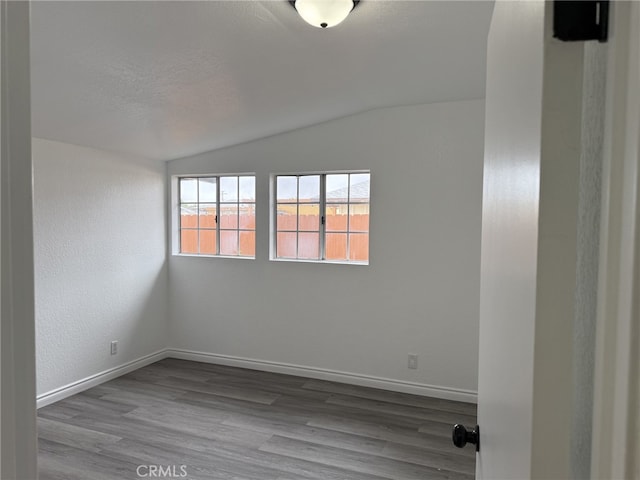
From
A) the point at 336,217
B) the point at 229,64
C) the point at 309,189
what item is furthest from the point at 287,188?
the point at 229,64

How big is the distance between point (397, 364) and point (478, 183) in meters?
1.69

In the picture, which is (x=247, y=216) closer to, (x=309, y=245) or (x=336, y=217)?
(x=309, y=245)

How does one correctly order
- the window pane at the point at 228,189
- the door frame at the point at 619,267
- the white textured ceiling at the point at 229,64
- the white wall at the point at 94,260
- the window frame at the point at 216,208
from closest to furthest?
the door frame at the point at 619,267, the white textured ceiling at the point at 229,64, the white wall at the point at 94,260, the window frame at the point at 216,208, the window pane at the point at 228,189

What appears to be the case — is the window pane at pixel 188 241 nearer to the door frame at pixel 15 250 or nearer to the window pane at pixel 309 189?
the window pane at pixel 309 189

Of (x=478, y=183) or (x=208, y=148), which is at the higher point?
(x=208, y=148)

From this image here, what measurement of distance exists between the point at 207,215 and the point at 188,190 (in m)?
0.37

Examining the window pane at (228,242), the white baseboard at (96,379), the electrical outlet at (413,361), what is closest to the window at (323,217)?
the window pane at (228,242)

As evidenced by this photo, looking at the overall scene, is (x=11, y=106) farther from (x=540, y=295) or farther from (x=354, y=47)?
(x=354, y=47)

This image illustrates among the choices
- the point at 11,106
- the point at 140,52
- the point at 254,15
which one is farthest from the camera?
the point at 140,52

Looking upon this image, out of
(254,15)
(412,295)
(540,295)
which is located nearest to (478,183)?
(412,295)

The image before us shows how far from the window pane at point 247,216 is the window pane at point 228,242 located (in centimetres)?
14

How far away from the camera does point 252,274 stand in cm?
398

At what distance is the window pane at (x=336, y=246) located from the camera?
3754mm

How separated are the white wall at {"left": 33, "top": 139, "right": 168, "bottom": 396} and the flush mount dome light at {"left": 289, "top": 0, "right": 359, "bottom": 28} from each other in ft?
8.16
